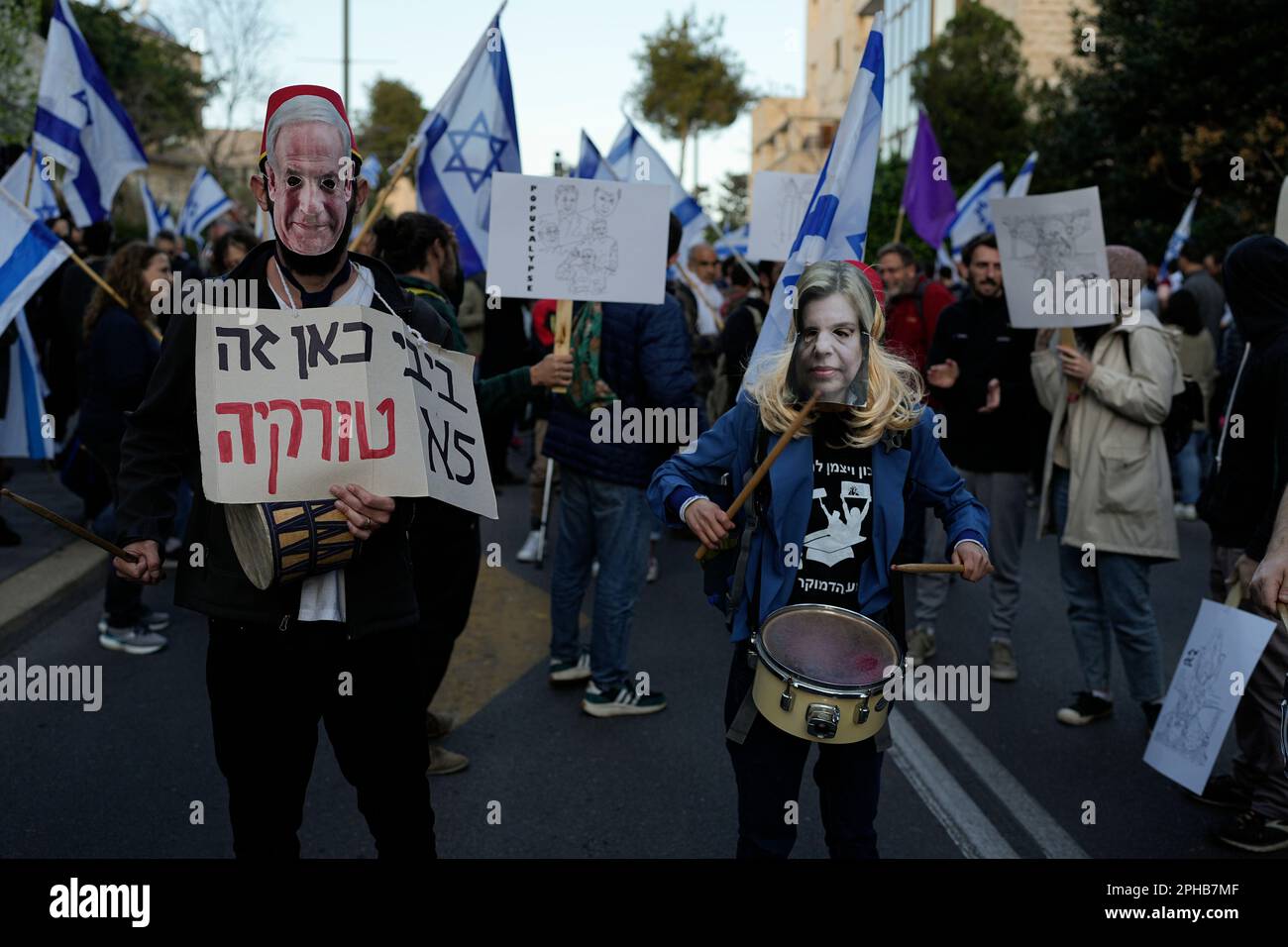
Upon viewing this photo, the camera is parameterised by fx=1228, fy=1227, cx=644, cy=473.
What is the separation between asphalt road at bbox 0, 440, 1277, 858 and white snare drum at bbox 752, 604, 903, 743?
3.97 feet

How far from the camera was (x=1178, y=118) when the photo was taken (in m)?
21.7

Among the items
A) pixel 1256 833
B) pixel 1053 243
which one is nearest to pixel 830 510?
pixel 1256 833

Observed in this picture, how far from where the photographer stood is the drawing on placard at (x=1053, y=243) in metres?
5.13

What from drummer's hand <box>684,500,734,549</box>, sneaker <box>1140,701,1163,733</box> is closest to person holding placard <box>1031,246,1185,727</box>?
sneaker <box>1140,701,1163,733</box>

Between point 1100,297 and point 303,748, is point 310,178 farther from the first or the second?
point 1100,297

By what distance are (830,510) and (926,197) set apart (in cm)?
735

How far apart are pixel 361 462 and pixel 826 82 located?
6652 cm

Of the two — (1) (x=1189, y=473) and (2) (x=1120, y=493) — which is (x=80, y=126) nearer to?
(2) (x=1120, y=493)

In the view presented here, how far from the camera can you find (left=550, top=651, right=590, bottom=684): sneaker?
5.81m

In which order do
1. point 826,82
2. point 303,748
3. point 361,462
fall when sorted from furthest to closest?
point 826,82 < point 303,748 < point 361,462

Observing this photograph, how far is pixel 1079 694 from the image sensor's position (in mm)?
5480

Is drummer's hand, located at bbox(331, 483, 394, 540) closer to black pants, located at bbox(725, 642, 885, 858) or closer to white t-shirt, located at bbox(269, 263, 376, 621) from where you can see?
white t-shirt, located at bbox(269, 263, 376, 621)

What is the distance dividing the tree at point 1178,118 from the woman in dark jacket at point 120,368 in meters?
15.4

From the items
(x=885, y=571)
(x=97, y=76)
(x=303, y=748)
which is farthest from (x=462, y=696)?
(x=97, y=76)
